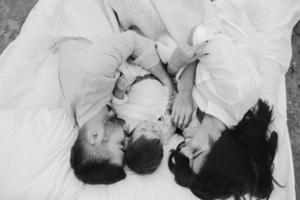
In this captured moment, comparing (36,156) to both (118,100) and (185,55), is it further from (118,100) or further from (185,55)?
(185,55)

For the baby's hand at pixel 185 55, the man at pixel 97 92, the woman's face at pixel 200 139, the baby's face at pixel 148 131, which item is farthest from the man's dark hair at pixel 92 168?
the baby's hand at pixel 185 55

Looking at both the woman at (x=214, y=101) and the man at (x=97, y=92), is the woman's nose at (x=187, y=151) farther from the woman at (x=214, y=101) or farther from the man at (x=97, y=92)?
the man at (x=97, y=92)

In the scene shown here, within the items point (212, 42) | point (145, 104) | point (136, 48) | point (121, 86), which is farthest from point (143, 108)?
point (212, 42)

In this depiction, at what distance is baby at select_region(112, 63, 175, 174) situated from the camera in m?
1.27

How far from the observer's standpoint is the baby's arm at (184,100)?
4.73ft

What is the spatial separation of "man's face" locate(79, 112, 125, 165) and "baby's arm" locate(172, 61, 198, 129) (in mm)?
226

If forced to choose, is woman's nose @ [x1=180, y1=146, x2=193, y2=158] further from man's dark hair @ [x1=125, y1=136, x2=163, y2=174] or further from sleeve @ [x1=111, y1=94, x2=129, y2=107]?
sleeve @ [x1=111, y1=94, x2=129, y2=107]

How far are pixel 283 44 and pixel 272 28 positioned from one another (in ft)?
0.27

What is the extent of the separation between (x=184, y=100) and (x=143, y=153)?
0.33 metres

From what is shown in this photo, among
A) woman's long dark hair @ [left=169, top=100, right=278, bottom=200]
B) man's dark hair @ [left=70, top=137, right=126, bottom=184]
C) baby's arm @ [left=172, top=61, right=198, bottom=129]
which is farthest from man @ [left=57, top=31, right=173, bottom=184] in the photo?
woman's long dark hair @ [left=169, top=100, right=278, bottom=200]

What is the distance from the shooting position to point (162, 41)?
1.61 metres

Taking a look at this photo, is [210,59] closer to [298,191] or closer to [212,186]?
[212,186]

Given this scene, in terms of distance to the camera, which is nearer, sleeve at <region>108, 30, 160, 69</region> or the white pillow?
the white pillow

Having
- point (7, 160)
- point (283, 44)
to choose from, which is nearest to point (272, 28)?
point (283, 44)
